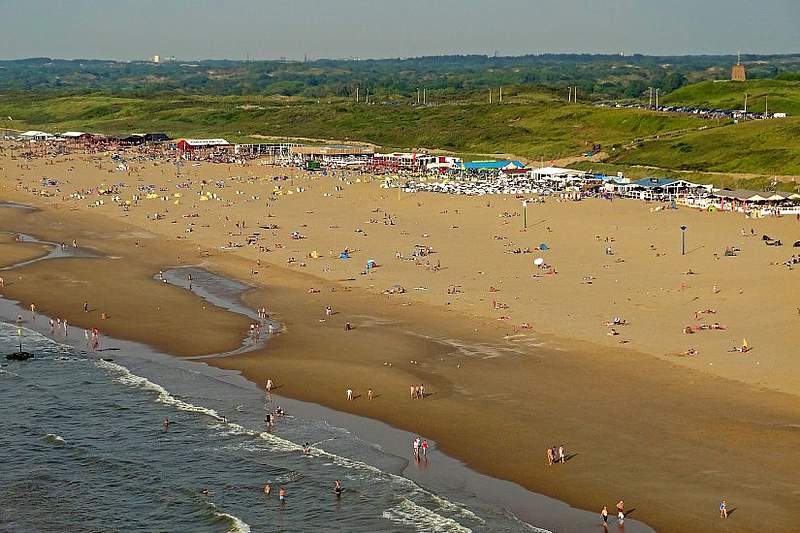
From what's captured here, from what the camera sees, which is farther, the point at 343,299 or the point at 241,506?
the point at 343,299

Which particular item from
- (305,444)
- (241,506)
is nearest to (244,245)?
→ (305,444)

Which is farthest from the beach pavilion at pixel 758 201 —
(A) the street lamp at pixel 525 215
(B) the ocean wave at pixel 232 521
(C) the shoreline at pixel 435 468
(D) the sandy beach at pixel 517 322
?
(B) the ocean wave at pixel 232 521

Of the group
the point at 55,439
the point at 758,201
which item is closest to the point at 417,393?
the point at 55,439

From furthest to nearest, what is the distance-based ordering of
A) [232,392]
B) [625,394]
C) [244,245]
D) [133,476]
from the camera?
[244,245], [232,392], [625,394], [133,476]

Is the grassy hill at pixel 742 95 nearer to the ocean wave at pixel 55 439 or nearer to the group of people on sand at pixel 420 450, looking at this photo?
the group of people on sand at pixel 420 450

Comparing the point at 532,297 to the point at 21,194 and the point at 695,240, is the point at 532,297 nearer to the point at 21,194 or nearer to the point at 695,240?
the point at 695,240

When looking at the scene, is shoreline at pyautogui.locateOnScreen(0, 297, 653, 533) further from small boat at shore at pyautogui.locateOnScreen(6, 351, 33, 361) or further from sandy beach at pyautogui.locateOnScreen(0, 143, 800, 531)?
small boat at shore at pyautogui.locateOnScreen(6, 351, 33, 361)

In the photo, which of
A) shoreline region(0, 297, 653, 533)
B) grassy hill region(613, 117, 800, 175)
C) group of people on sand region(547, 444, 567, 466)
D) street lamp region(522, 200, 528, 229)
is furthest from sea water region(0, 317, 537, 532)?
grassy hill region(613, 117, 800, 175)
